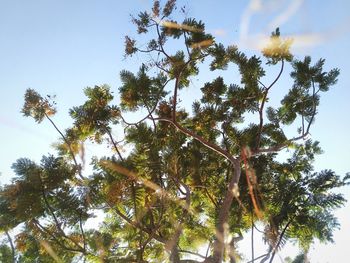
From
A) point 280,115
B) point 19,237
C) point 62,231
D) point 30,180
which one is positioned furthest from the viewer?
point 280,115

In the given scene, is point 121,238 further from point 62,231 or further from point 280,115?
point 280,115

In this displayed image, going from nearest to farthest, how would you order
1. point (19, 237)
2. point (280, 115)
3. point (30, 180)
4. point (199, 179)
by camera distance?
point (30, 180) → point (19, 237) → point (199, 179) → point (280, 115)

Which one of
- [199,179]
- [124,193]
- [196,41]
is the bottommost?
[124,193]

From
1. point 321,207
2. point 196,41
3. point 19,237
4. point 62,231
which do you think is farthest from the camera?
point 196,41

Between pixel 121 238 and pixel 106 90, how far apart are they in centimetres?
356

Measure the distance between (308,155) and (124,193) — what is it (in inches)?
240

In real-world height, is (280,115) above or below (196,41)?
above

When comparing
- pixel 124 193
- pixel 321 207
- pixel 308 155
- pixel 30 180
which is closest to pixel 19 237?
pixel 30 180

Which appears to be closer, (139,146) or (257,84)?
(139,146)

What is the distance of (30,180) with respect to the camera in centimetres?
572

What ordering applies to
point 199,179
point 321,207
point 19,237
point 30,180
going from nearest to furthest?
point 30,180 < point 19,237 < point 321,207 < point 199,179

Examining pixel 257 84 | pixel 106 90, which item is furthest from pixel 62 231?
pixel 257 84

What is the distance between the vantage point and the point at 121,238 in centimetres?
828

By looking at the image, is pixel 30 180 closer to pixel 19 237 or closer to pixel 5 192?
pixel 5 192
